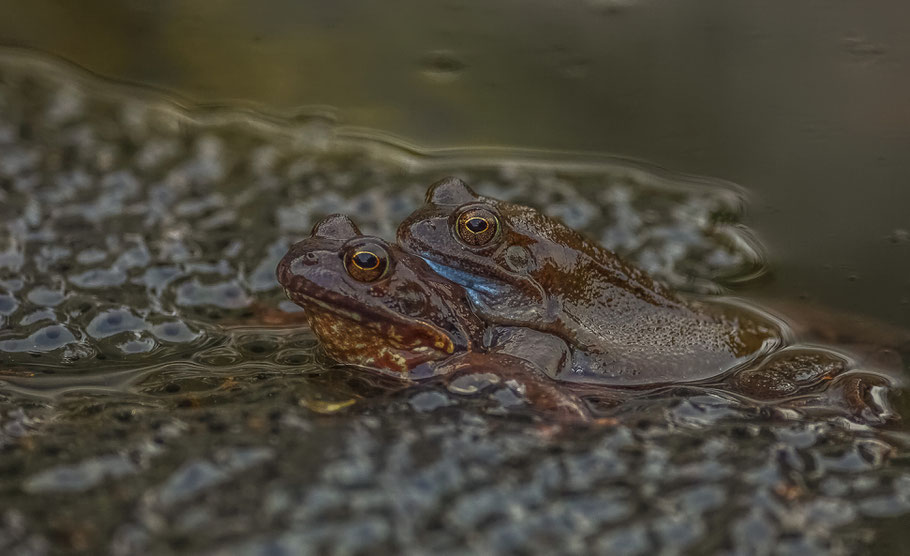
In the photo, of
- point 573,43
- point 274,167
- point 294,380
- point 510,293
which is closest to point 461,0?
point 573,43

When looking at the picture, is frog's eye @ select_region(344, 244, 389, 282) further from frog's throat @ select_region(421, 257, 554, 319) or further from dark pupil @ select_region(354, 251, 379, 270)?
frog's throat @ select_region(421, 257, 554, 319)

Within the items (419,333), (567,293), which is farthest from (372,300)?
(567,293)

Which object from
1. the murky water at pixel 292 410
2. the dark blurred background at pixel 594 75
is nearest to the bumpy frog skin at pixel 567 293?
the murky water at pixel 292 410

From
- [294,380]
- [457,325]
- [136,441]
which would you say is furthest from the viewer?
[457,325]

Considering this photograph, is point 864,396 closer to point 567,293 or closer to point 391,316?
point 567,293

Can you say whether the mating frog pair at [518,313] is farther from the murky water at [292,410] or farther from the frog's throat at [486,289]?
the murky water at [292,410]

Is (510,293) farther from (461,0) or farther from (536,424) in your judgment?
(461,0)

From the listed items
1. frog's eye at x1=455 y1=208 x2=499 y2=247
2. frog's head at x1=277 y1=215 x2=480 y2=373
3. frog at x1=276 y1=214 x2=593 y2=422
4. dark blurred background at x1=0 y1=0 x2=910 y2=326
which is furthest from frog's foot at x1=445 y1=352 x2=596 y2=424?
dark blurred background at x1=0 y1=0 x2=910 y2=326
